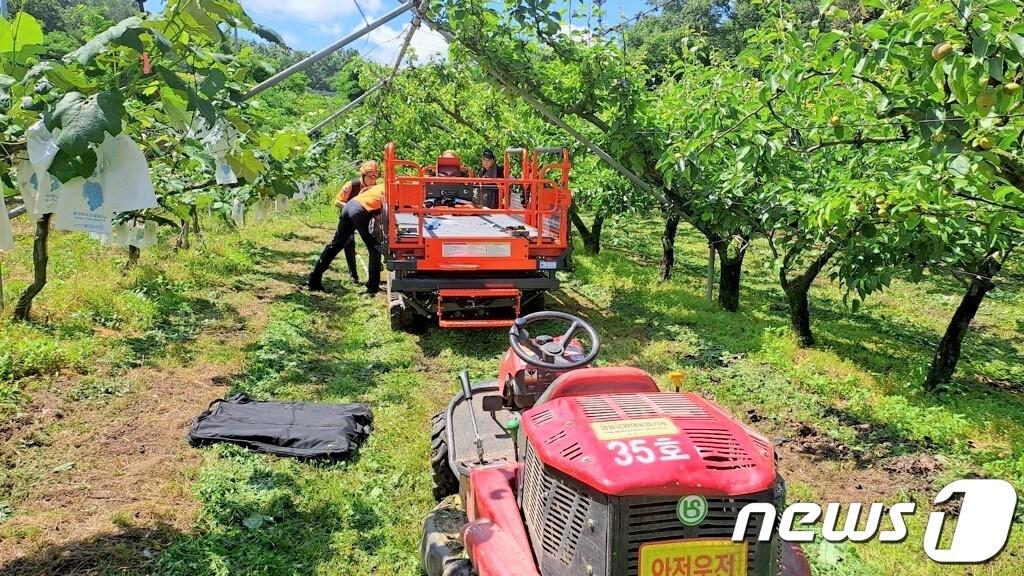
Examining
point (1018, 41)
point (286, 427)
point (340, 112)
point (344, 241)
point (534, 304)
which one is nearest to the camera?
point (1018, 41)

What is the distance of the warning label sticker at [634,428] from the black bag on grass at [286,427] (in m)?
2.51

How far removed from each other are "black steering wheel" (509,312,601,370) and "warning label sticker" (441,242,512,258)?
130 inches

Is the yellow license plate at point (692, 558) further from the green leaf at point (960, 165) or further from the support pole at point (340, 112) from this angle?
the support pole at point (340, 112)

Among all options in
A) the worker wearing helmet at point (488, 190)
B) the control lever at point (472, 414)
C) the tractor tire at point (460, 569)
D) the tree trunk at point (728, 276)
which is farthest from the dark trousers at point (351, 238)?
the tractor tire at point (460, 569)

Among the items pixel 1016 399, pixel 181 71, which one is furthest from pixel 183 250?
pixel 1016 399

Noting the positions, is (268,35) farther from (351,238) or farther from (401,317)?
(351,238)

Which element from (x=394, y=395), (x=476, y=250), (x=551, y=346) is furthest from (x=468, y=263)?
(x=551, y=346)

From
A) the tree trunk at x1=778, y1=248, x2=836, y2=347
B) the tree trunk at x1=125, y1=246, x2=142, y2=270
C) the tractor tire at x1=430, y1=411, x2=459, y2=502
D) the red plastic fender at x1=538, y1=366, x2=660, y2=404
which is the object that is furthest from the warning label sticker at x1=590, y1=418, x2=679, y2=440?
the tree trunk at x1=125, y1=246, x2=142, y2=270

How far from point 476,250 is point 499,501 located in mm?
4760

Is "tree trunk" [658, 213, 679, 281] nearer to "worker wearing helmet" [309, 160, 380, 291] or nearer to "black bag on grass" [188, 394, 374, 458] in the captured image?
"worker wearing helmet" [309, 160, 380, 291]

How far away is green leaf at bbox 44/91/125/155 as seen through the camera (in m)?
2.21

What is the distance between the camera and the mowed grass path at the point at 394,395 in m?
3.41

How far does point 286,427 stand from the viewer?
4672 mm

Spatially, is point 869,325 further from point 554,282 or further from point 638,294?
point 554,282
